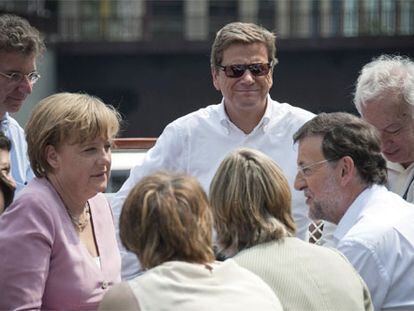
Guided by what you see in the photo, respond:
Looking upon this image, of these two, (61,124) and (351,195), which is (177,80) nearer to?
(351,195)

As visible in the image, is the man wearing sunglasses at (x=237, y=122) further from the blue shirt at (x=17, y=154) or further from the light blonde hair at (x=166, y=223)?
the light blonde hair at (x=166, y=223)

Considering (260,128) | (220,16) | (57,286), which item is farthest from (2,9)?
(57,286)

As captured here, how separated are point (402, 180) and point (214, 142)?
890 millimetres

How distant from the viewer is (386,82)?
5.05 meters

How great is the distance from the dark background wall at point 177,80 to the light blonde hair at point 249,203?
18043 mm

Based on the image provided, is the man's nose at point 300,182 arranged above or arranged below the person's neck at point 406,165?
above

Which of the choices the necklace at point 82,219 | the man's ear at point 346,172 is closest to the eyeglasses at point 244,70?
the man's ear at point 346,172

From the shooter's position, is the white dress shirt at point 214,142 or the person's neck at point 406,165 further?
the person's neck at point 406,165

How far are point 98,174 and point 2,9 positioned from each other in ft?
57.0

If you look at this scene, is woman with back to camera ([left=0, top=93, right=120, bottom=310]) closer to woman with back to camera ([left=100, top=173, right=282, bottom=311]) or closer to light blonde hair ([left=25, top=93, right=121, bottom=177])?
light blonde hair ([left=25, top=93, right=121, bottom=177])

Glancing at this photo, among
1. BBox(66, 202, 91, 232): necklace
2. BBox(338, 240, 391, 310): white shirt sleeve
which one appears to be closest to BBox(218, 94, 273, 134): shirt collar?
BBox(66, 202, 91, 232): necklace

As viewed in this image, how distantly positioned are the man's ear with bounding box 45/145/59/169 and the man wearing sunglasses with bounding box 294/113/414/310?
932mm

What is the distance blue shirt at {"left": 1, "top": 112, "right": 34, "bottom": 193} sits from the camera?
482cm

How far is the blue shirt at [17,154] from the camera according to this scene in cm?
482
